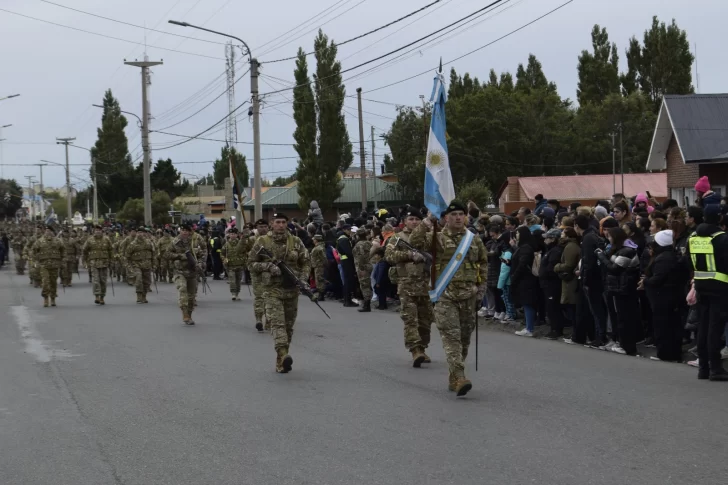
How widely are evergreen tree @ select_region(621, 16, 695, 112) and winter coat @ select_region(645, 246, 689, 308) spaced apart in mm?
60285

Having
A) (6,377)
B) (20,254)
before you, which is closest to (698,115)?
(6,377)

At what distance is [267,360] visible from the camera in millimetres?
11875

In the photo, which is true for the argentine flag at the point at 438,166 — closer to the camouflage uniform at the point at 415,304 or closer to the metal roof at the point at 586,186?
the camouflage uniform at the point at 415,304

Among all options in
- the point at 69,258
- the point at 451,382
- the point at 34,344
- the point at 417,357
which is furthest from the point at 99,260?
the point at 451,382

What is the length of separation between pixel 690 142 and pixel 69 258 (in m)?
19.7

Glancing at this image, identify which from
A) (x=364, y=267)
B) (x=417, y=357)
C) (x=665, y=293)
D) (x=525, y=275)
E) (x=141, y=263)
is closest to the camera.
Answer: (x=665, y=293)

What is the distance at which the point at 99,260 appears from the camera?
22.2 metres

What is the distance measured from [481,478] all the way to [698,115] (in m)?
27.4

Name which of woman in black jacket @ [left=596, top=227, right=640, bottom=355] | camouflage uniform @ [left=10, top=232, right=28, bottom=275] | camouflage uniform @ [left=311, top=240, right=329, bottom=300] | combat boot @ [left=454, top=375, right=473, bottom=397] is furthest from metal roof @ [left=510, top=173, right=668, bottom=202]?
combat boot @ [left=454, top=375, right=473, bottom=397]

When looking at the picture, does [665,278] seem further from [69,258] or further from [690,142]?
[69,258]

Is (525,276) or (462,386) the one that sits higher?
(525,276)

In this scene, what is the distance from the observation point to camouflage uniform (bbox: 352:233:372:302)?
18312 mm

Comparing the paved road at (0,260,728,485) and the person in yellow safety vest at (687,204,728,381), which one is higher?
the person in yellow safety vest at (687,204,728,381)

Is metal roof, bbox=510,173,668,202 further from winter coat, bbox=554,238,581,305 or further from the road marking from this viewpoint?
winter coat, bbox=554,238,581,305
